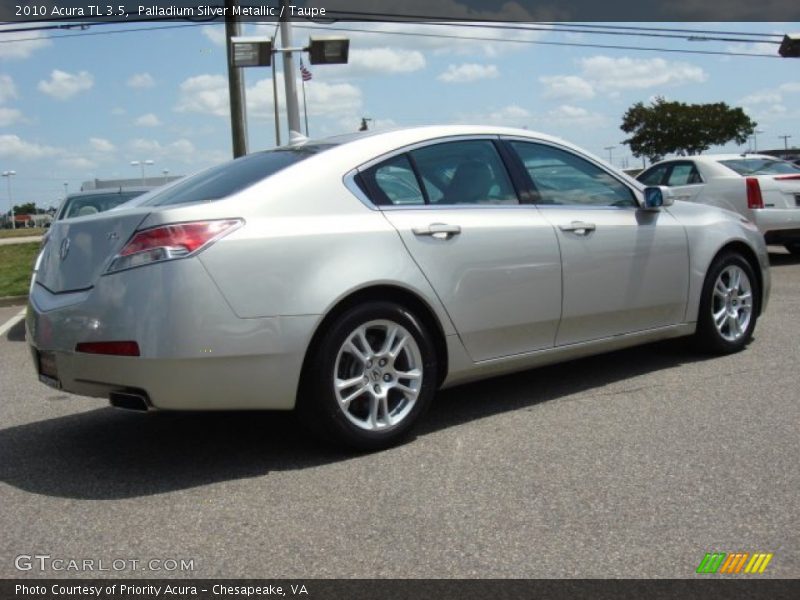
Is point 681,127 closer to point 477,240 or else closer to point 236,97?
point 236,97

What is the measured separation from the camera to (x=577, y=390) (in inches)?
218

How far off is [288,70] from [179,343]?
39.7 ft

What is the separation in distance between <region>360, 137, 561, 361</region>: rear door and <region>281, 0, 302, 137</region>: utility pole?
1055cm

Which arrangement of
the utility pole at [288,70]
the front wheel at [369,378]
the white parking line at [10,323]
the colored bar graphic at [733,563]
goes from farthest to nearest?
the utility pole at [288,70]
the white parking line at [10,323]
the front wheel at [369,378]
the colored bar graphic at [733,563]

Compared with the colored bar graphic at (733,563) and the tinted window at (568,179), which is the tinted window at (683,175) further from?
the colored bar graphic at (733,563)

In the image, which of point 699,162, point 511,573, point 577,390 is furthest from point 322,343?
point 699,162

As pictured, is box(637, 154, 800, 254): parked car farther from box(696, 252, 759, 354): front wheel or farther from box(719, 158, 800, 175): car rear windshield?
box(696, 252, 759, 354): front wheel

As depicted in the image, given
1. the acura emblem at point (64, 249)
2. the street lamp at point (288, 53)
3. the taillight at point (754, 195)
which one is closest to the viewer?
the acura emblem at point (64, 249)

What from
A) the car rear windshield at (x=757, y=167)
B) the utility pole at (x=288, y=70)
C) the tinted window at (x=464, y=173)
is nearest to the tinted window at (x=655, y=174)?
the car rear windshield at (x=757, y=167)

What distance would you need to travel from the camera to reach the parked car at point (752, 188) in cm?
1226

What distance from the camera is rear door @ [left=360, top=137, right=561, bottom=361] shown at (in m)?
4.60

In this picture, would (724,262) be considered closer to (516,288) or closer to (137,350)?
(516,288)

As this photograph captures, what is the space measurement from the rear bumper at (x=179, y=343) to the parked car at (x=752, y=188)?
9.75 m

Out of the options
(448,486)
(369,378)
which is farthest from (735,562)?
(369,378)
